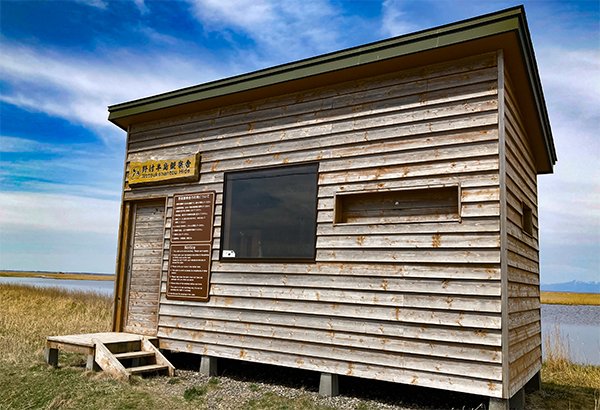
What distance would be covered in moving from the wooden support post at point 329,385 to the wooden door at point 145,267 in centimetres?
314

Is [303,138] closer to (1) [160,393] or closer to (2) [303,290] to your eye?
(2) [303,290]

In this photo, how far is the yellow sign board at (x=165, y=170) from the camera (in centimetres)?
754

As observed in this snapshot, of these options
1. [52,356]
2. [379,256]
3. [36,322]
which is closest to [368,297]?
[379,256]

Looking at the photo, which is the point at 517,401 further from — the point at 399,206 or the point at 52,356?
the point at 52,356

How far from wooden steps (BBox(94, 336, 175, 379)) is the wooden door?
48cm

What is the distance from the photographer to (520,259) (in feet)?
20.1

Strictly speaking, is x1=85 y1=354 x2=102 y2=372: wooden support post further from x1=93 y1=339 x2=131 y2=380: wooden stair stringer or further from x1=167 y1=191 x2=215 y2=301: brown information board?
x1=167 y1=191 x2=215 y2=301: brown information board

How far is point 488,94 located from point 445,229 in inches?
59.1

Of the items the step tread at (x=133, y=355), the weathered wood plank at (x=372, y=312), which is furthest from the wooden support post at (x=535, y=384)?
the step tread at (x=133, y=355)

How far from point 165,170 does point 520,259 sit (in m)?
5.28

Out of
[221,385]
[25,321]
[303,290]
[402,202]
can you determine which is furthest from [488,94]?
[25,321]

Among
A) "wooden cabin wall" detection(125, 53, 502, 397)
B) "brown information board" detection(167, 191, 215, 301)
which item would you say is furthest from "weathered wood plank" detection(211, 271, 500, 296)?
"brown information board" detection(167, 191, 215, 301)

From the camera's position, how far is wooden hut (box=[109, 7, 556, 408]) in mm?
5180

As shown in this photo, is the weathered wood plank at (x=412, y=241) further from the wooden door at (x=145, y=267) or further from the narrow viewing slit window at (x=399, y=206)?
the wooden door at (x=145, y=267)
